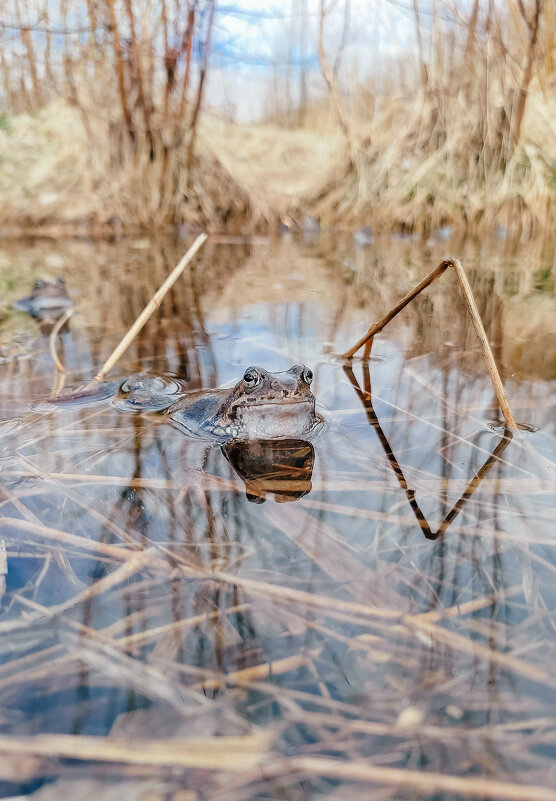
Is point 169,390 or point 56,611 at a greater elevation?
point 56,611

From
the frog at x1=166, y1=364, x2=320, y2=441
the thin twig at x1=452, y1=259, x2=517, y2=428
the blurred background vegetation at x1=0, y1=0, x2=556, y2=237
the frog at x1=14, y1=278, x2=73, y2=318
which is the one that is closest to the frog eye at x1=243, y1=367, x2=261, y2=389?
the frog at x1=166, y1=364, x2=320, y2=441

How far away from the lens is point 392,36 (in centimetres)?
1061

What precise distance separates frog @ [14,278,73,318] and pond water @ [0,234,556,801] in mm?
1755

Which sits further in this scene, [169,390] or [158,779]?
[169,390]

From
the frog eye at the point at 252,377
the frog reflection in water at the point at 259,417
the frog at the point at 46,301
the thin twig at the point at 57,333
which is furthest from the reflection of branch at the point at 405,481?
the frog at the point at 46,301

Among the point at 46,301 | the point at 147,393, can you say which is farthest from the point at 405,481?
the point at 46,301

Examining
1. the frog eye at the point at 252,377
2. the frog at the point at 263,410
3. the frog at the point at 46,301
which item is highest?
the frog eye at the point at 252,377

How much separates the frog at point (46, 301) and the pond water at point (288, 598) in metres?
1.75

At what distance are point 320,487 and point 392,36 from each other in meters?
11.0

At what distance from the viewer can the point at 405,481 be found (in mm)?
2010

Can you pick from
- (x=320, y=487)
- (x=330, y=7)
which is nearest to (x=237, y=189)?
(x=330, y=7)

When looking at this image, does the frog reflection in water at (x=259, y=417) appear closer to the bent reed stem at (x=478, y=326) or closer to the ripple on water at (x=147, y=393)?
the ripple on water at (x=147, y=393)

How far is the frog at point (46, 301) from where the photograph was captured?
4793 mm

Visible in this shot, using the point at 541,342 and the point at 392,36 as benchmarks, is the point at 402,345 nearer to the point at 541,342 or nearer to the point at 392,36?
the point at 541,342
